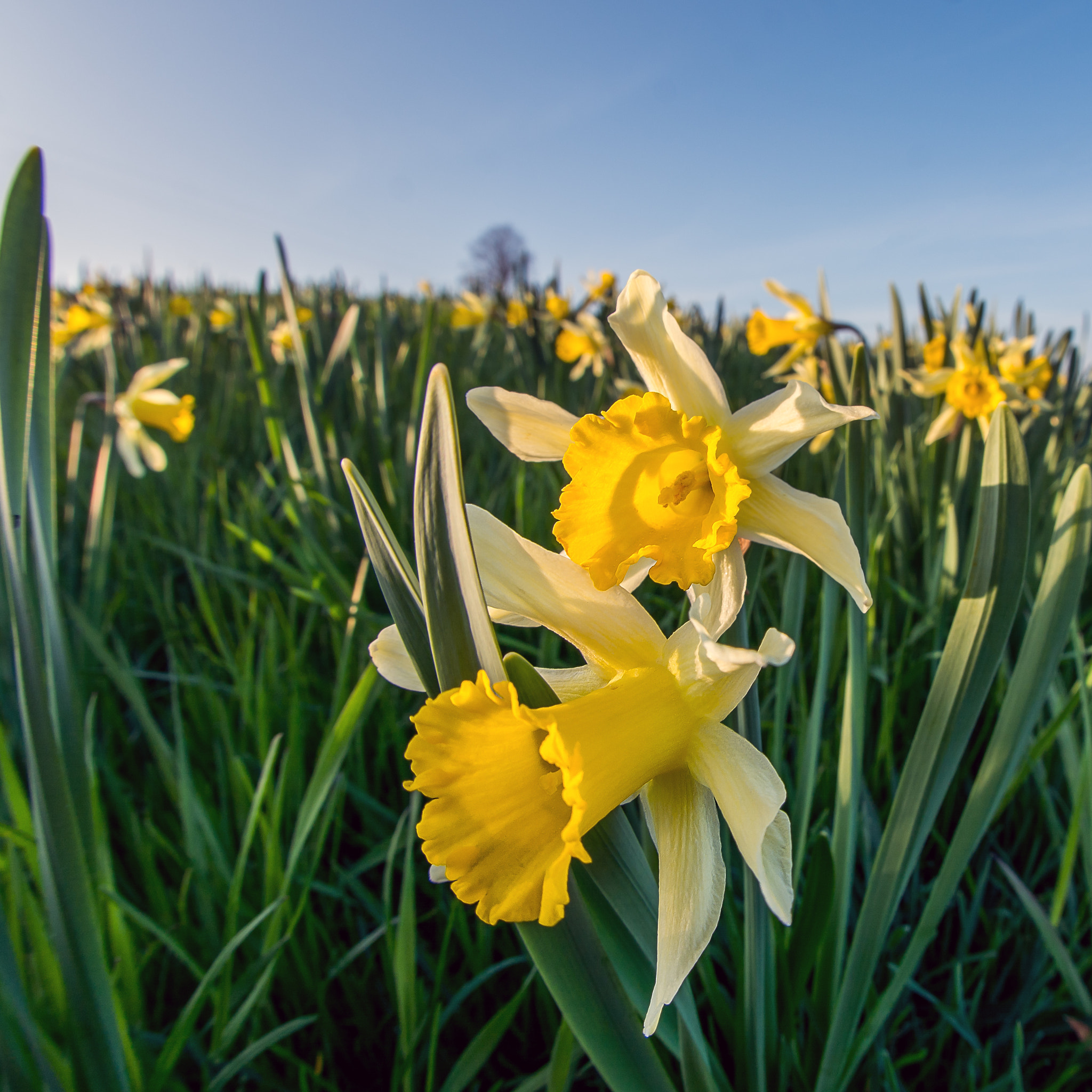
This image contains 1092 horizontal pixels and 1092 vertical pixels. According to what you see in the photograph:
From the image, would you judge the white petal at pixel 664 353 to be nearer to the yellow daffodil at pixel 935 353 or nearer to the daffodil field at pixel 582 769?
the daffodil field at pixel 582 769

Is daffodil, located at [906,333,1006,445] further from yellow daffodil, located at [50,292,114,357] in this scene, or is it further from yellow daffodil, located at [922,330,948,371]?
yellow daffodil, located at [50,292,114,357]

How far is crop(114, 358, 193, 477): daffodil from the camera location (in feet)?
9.78

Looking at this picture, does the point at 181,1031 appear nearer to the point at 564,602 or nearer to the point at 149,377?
the point at 564,602

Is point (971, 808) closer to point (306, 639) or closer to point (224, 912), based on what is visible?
point (224, 912)

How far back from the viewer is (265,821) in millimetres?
1235

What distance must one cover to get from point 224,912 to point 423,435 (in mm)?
1244

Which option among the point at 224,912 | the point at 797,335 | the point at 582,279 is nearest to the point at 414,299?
the point at 582,279

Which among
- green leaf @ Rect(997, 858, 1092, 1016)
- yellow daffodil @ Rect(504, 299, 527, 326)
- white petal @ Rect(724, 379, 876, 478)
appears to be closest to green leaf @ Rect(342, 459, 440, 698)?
white petal @ Rect(724, 379, 876, 478)

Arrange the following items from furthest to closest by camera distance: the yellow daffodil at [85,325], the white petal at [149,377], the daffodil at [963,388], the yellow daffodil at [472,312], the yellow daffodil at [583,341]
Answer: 1. the yellow daffodil at [472,312]
2. the yellow daffodil at [85,325]
3. the yellow daffodil at [583,341]
4. the white petal at [149,377]
5. the daffodil at [963,388]

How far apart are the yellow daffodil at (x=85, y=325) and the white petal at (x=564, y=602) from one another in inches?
181

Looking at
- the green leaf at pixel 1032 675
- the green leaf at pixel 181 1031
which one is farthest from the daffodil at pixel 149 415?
the green leaf at pixel 1032 675

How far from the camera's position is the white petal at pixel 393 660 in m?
0.70

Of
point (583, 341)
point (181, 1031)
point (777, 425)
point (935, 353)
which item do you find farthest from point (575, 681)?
point (583, 341)

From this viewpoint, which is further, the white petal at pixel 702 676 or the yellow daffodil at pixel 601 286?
the yellow daffodil at pixel 601 286
